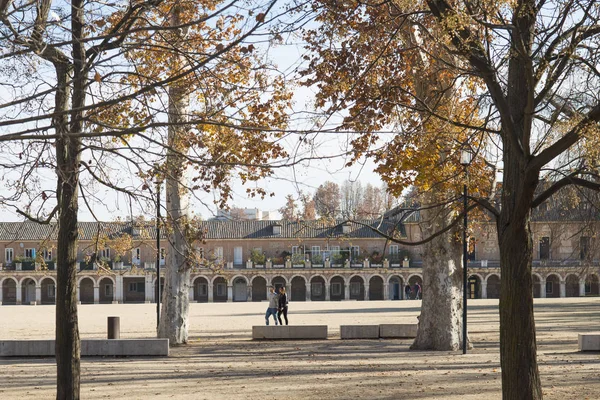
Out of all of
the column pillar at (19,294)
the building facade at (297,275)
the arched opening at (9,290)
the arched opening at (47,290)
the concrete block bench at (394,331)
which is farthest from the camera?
the arched opening at (9,290)

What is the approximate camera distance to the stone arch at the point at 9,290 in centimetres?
7112

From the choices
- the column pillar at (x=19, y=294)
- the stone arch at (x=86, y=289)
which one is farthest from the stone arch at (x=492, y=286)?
the column pillar at (x=19, y=294)

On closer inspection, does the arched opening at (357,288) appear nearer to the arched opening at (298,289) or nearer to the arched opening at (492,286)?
the arched opening at (298,289)

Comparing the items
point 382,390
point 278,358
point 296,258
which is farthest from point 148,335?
point 296,258

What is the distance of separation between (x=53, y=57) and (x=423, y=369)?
8521 millimetres

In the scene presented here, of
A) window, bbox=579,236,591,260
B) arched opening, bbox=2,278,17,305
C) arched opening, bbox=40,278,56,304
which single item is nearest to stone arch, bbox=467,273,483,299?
arched opening, bbox=40,278,56,304

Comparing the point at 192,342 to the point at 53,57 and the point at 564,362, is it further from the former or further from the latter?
the point at 53,57

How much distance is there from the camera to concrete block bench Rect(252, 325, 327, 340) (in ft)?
68.8

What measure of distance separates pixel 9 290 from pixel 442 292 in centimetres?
6027

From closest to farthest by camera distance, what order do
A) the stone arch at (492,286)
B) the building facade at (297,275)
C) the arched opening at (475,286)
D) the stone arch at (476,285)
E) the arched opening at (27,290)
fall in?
the arched opening at (475,286)
the stone arch at (476,285)
the building facade at (297,275)
the stone arch at (492,286)
the arched opening at (27,290)

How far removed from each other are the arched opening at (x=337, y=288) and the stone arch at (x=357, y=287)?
2.24 ft

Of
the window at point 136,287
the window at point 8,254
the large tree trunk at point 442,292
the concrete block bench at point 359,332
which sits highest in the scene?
the window at point 8,254

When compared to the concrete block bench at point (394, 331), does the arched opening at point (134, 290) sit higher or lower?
lower

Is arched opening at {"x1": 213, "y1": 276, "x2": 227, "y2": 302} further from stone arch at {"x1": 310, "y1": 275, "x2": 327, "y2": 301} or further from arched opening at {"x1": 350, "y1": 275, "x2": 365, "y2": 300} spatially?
arched opening at {"x1": 350, "y1": 275, "x2": 365, "y2": 300}
